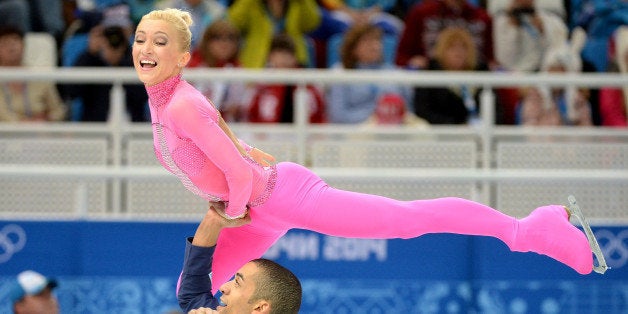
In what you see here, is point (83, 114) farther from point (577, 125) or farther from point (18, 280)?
point (577, 125)

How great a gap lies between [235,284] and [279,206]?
0.34m

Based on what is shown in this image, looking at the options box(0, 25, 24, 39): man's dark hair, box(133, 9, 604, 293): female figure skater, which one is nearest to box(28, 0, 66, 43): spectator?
box(0, 25, 24, 39): man's dark hair

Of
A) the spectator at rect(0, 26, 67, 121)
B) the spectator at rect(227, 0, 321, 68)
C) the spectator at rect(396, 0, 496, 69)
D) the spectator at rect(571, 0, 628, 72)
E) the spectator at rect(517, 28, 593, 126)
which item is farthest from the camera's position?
the spectator at rect(571, 0, 628, 72)

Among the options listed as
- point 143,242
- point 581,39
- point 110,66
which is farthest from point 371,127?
point 581,39

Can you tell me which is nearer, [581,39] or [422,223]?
[422,223]

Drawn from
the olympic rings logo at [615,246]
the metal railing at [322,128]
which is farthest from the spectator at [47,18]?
the olympic rings logo at [615,246]

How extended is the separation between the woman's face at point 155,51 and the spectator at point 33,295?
176cm

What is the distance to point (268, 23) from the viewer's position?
823 cm

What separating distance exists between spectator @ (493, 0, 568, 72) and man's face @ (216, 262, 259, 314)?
14.9 ft

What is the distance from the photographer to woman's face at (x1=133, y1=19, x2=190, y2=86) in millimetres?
4242

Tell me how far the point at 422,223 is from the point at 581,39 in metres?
4.59

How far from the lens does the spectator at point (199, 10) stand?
328 inches

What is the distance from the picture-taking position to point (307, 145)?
6594 mm

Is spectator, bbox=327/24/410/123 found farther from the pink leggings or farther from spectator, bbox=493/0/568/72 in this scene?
the pink leggings
